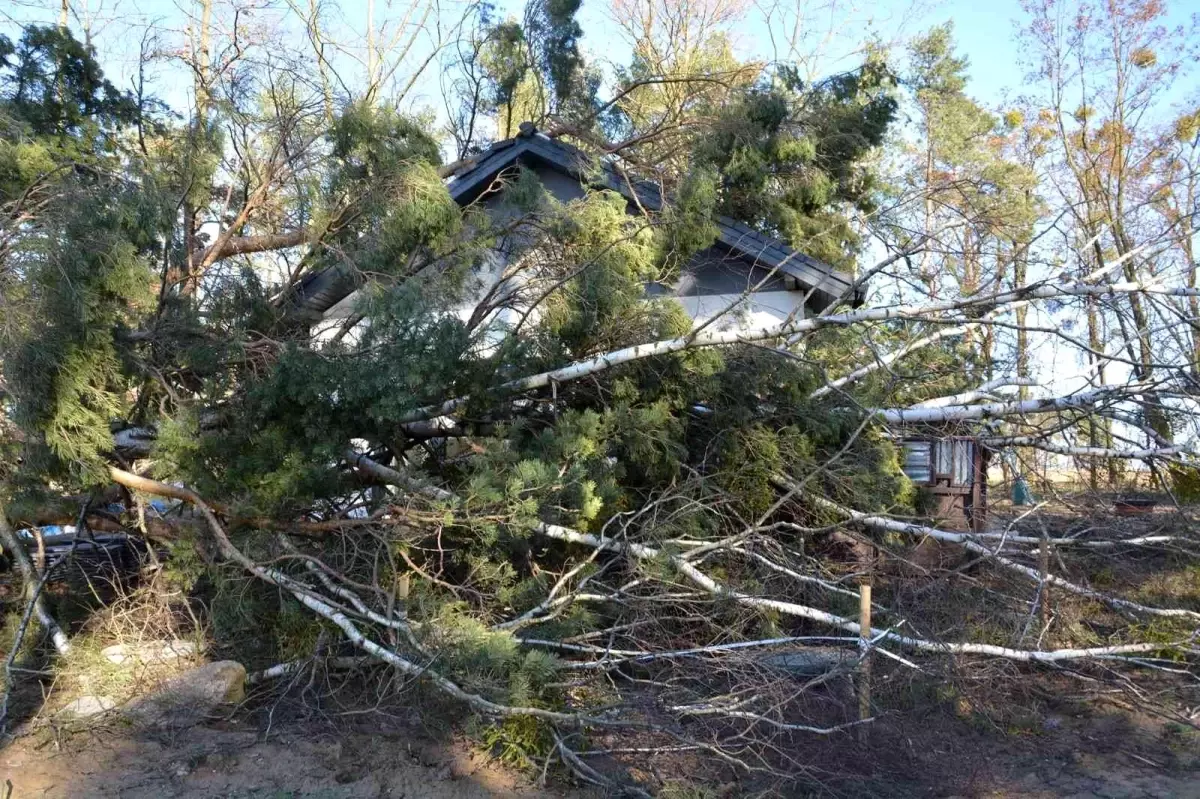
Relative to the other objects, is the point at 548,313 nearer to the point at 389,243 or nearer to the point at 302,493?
the point at 389,243

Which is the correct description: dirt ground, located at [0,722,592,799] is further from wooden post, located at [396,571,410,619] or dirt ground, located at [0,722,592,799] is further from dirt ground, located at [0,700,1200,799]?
wooden post, located at [396,571,410,619]

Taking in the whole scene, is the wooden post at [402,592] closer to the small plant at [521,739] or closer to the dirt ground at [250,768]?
the dirt ground at [250,768]

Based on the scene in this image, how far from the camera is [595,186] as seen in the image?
9617 millimetres

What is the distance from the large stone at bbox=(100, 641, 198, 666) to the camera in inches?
249

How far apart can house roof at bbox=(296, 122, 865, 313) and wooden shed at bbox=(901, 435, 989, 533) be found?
64.5 inches

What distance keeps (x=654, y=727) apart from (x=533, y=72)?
26.7ft

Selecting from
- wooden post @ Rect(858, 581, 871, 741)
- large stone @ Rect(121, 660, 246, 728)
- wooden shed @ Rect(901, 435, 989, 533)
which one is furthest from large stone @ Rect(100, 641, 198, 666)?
wooden shed @ Rect(901, 435, 989, 533)

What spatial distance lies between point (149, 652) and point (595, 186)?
5.71 m

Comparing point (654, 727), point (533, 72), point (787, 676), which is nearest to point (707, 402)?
point (787, 676)

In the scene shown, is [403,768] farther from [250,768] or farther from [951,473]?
[951,473]

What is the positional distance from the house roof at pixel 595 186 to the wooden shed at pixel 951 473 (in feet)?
5.38

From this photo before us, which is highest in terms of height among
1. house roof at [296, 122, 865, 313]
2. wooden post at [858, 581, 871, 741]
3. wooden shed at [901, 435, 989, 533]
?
house roof at [296, 122, 865, 313]

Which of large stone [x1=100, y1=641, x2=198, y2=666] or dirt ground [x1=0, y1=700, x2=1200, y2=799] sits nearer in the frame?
dirt ground [x1=0, y1=700, x2=1200, y2=799]

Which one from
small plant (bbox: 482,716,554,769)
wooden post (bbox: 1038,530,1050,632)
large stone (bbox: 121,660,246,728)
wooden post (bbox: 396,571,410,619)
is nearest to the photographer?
small plant (bbox: 482,716,554,769)
